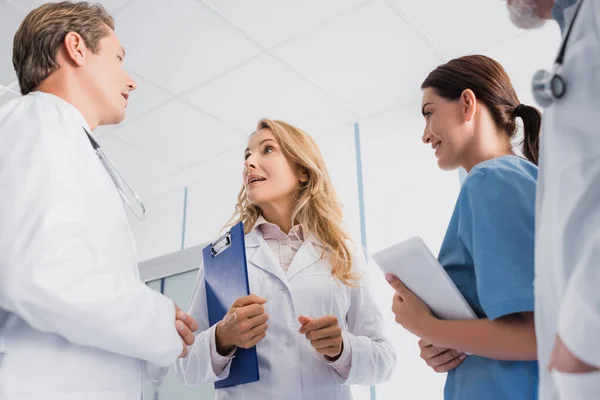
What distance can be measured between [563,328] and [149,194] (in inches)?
182

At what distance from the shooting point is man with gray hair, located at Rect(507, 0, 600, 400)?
48 cm

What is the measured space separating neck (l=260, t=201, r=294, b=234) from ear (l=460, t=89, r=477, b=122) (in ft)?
2.50

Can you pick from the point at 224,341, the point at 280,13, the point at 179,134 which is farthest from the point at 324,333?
the point at 179,134

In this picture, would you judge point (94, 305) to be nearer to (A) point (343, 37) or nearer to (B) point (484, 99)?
(B) point (484, 99)

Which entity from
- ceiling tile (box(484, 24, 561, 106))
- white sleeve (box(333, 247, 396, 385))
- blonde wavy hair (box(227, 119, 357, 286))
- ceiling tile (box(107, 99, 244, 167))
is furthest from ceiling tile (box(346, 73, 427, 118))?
white sleeve (box(333, 247, 396, 385))

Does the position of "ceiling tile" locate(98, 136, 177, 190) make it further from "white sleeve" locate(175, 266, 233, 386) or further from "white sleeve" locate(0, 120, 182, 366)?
"white sleeve" locate(0, 120, 182, 366)

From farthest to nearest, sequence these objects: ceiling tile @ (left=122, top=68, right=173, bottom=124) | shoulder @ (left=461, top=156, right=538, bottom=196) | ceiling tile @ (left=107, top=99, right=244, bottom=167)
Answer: ceiling tile @ (left=107, top=99, right=244, bottom=167)
ceiling tile @ (left=122, top=68, right=173, bottom=124)
shoulder @ (left=461, top=156, right=538, bottom=196)

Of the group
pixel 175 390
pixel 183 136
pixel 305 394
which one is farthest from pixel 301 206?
pixel 183 136

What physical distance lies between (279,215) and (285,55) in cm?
147

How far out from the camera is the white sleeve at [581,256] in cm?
47

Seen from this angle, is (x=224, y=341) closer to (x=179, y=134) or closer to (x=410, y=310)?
(x=410, y=310)

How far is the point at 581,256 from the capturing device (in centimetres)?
51

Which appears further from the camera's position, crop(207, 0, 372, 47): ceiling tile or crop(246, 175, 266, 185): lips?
crop(207, 0, 372, 47): ceiling tile

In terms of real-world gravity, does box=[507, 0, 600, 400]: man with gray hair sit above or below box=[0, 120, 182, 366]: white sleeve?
above
